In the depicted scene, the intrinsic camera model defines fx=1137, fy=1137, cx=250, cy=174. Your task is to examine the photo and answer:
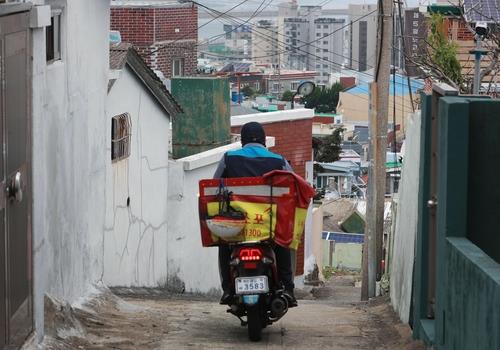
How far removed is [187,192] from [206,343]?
11522mm

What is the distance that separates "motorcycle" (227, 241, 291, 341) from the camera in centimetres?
990

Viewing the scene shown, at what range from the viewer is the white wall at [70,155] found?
339 inches

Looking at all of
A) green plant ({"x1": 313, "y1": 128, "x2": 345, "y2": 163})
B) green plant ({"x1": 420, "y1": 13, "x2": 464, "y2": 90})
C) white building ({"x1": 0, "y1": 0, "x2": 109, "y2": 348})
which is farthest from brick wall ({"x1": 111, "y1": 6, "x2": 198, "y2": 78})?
white building ({"x1": 0, "y1": 0, "x2": 109, "y2": 348})

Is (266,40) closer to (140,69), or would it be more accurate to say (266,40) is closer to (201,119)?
(201,119)

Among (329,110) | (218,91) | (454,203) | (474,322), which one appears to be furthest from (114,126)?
(329,110)

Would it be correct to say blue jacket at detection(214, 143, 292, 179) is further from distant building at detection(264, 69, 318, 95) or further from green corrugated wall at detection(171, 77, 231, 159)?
distant building at detection(264, 69, 318, 95)

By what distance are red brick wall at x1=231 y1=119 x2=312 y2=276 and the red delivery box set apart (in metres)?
17.3

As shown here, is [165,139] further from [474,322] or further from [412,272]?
[474,322]

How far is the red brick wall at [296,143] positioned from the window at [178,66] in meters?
10.9

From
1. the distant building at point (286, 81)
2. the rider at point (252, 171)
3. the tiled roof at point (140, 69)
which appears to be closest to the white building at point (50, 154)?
the rider at point (252, 171)

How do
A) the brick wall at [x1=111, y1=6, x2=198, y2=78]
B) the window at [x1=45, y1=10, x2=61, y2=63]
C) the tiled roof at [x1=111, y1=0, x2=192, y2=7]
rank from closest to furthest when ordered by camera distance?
the window at [x1=45, y1=10, x2=61, y2=63] < the brick wall at [x1=111, y1=6, x2=198, y2=78] < the tiled roof at [x1=111, y1=0, x2=192, y2=7]

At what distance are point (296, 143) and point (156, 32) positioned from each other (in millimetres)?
11088

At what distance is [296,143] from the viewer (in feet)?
93.8

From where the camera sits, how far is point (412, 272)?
1016cm
